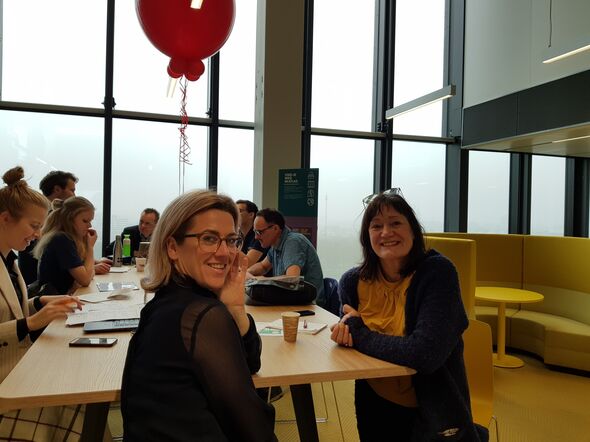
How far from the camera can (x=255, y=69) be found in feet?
20.4

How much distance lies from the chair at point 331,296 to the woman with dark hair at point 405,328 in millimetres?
1093

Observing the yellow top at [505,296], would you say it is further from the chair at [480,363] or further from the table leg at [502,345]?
the chair at [480,363]

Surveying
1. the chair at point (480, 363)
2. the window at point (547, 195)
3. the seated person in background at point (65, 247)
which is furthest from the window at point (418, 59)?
the chair at point (480, 363)

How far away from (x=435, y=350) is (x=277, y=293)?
1.19 meters

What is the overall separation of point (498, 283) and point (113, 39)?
5.39 metres

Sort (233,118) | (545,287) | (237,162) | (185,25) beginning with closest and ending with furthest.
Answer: (185,25)
(545,287)
(233,118)
(237,162)

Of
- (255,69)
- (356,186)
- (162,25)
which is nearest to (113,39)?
(255,69)

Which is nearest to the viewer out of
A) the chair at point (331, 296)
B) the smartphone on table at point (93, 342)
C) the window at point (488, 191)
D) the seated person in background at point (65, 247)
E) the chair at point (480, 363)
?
the smartphone on table at point (93, 342)

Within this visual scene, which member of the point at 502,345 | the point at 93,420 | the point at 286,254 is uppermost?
the point at 286,254

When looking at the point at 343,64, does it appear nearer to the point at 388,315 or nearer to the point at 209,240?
the point at 388,315

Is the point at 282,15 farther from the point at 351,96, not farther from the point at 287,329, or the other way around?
the point at 287,329

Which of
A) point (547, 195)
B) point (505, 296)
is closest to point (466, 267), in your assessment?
point (505, 296)

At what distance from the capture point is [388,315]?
78.6 inches

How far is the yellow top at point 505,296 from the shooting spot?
4305 mm
